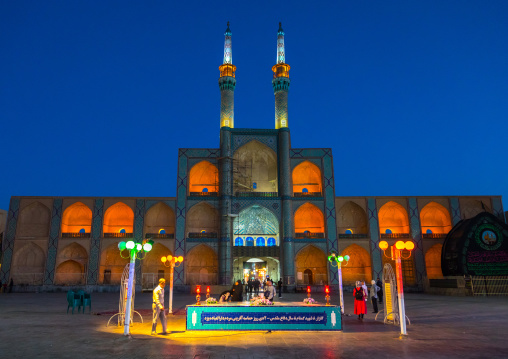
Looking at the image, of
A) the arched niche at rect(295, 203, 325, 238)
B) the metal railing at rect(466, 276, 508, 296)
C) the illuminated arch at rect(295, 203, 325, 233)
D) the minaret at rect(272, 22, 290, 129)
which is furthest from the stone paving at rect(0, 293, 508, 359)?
the minaret at rect(272, 22, 290, 129)

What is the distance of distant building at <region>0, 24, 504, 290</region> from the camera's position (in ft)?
100

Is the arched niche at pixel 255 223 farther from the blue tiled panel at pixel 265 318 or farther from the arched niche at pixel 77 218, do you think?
the blue tiled panel at pixel 265 318

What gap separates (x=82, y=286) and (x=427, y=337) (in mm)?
26071

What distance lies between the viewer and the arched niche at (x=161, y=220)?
Answer: 33.4 metres

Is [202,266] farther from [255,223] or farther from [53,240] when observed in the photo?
[53,240]

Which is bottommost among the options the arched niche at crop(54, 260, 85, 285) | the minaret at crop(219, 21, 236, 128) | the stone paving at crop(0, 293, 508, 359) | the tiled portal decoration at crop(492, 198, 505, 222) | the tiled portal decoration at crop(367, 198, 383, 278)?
the stone paving at crop(0, 293, 508, 359)

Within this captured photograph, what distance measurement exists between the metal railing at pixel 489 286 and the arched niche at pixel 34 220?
1252 inches

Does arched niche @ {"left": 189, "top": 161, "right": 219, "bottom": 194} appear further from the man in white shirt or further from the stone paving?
the man in white shirt

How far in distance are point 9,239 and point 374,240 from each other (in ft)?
97.2

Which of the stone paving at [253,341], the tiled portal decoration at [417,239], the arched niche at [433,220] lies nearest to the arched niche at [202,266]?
the tiled portal decoration at [417,239]

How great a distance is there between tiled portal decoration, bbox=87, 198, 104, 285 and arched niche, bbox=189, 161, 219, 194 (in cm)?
778

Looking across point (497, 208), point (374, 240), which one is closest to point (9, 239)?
point (374, 240)

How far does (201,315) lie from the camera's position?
962 cm

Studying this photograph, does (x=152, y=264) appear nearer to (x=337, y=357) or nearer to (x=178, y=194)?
(x=178, y=194)
